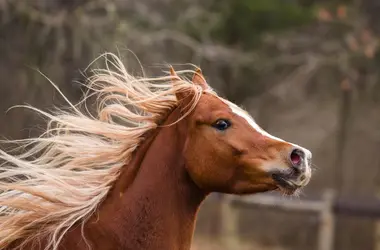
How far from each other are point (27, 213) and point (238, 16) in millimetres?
10071

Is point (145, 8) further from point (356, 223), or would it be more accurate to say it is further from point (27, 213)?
point (27, 213)

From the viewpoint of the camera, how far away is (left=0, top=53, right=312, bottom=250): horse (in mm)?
3287

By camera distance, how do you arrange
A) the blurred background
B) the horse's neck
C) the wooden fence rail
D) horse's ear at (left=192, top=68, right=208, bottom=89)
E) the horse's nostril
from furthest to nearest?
1. the blurred background
2. the wooden fence rail
3. horse's ear at (left=192, top=68, right=208, bottom=89)
4. the horse's neck
5. the horse's nostril

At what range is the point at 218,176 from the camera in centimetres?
332

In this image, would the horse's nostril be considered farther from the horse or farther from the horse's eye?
the horse's eye

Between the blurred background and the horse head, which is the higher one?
the blurred background

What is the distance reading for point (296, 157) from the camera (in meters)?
3.22

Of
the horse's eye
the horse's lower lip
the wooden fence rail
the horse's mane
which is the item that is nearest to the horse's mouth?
the horse's lower lip

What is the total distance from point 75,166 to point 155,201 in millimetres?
438

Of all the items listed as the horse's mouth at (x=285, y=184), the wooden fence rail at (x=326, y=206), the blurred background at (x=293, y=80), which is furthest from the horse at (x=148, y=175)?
the blurred background at (x=293, y=80)

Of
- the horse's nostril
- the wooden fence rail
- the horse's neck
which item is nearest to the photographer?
the horse's nostril

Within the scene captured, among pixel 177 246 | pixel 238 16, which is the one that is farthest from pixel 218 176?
pixel 238 16

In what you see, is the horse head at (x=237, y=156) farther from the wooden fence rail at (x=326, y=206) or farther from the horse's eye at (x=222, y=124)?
the wooden fence rail at (x=326, y=206)

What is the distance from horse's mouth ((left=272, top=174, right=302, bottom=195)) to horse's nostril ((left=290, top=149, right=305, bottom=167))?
73mm
